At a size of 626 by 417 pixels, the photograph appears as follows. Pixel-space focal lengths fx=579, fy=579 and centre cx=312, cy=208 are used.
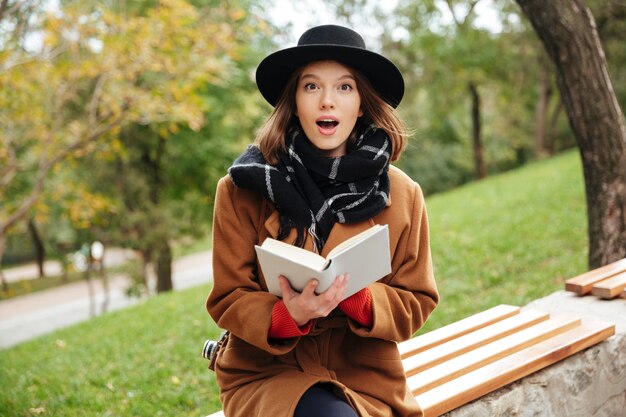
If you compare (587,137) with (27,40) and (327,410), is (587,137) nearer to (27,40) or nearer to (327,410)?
(327,410)

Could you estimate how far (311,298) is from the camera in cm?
169

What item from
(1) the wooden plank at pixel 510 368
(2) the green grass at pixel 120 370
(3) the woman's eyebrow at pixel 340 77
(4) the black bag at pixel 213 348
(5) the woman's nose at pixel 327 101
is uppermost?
(3) the woman's eyebrow at pixel 340 77

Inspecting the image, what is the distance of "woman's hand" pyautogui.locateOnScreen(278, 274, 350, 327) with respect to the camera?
168 centimetres

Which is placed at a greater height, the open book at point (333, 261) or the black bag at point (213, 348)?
the open book at point (333, 261)

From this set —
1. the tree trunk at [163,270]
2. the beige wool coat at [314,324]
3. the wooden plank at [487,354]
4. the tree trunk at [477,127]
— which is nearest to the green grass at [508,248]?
the wooden plank at [487,354]

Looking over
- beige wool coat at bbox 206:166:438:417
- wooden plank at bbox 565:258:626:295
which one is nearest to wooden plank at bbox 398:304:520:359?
wooden plank at bbox 565:258:626:295

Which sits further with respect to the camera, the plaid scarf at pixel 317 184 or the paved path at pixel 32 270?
the paved path at pixel 32 270

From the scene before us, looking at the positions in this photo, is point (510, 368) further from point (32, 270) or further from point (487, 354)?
point (32, 270)

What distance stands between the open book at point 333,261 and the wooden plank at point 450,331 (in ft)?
4.11

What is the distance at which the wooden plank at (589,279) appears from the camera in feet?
12.1

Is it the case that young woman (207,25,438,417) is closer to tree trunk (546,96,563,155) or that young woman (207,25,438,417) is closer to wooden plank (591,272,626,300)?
wooden plank (591,272,626,300)

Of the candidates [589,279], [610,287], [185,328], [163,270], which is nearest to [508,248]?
[589,279]

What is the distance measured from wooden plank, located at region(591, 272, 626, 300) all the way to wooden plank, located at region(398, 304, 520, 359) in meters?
0.64

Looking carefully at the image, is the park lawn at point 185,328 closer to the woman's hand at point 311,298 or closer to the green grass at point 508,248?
the green grass at point 508,248
